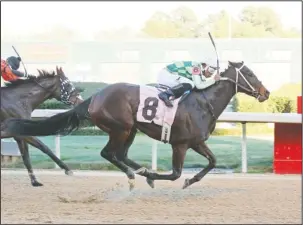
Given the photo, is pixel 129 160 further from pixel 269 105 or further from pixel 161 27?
pixel 161 27

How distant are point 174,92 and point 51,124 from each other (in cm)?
135

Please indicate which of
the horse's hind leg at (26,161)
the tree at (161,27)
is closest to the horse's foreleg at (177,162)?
the horse's hind leg at (26,161)

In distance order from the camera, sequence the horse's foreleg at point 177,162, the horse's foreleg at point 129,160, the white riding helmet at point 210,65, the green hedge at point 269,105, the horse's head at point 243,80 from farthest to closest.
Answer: the green hedge at point 269,105
the horse's head at point 243,80
the white riding helmet at point 210,65
the horse's foreleg at point 129,160
the horse's foreleg at point 177,162

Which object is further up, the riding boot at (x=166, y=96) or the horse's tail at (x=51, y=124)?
the riding boot at (x=166, y=96)

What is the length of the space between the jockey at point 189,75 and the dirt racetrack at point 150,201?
117cm

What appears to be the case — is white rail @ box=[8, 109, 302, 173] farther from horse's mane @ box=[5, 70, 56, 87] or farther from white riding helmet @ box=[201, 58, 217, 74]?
white riding helmet @ box=[201, 58, 217, 74]

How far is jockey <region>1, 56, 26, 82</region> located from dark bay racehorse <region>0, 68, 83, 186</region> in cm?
12

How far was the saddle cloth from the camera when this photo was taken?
6852mm

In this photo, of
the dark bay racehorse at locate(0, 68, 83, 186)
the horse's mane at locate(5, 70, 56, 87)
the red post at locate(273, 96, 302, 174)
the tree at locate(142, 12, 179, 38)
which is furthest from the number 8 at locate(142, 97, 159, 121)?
the tree at locate(142, 12, 179, 38)

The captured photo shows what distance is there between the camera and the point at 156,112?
22.5ft

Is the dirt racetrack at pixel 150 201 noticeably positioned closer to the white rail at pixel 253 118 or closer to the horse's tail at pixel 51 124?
the horse's tail at pixel 51 124

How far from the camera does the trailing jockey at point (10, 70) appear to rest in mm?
8304

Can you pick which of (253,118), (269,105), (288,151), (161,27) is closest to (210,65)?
(253,118)

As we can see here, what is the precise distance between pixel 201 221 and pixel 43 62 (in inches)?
602
